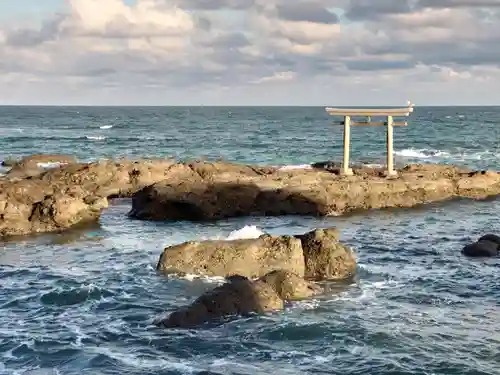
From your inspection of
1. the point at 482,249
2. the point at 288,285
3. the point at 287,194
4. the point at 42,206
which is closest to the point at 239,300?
the point at 288,285

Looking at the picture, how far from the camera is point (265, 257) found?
2342cm

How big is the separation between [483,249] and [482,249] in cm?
4

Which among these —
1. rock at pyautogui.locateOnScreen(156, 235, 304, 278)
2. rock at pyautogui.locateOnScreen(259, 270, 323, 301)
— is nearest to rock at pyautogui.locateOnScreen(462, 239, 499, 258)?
rock at pyautogui.locateOnScreen(156, 235, 304, 278)

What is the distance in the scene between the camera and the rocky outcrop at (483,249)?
27069 millimetres

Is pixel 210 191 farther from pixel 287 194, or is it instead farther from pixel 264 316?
pixel 264 316

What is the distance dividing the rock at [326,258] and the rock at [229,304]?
3.42m

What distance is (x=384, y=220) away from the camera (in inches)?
1380

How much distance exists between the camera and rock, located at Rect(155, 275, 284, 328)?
18844 millimetres

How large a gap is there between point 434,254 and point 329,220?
26.0ft

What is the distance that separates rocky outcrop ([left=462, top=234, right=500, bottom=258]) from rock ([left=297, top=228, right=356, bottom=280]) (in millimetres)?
5737

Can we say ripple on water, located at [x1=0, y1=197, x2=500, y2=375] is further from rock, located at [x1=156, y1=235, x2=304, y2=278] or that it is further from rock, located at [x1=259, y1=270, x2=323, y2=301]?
rock, located at [x1=156, y1=235, x2=304, y2=278]

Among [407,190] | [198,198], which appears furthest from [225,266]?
[407,190]

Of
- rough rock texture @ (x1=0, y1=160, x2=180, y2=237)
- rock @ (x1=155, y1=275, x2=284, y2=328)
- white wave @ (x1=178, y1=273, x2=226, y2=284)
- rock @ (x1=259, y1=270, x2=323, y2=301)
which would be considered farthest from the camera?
rough rock texture @ (x1=0, y1=160, x2=180, y2=237)

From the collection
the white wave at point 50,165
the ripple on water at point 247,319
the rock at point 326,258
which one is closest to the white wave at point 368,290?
the ripple on water at point 247,319
